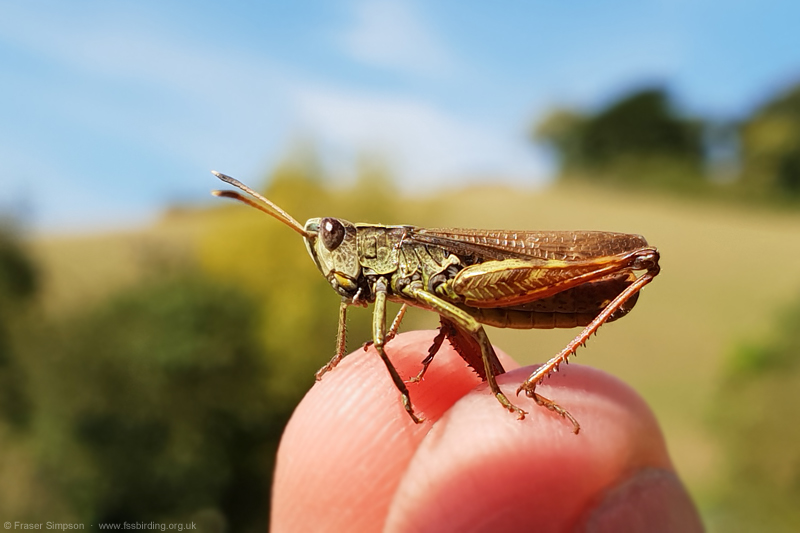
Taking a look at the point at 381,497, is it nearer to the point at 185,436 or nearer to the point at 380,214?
the point at 185,436

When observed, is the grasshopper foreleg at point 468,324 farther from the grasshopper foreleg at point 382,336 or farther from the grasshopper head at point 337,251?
the grasshopper head at point 337,251

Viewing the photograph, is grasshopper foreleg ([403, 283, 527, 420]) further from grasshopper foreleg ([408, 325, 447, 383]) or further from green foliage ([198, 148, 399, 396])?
green foliage ([198, 148, 399, 396])

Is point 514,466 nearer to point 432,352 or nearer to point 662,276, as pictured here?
point 432,352

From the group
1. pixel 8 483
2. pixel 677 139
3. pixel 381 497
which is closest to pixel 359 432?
pixel 381 497

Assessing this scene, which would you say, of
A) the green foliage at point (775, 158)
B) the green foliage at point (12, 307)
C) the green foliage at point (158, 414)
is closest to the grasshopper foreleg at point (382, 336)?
the green foliage at point (158, 414)

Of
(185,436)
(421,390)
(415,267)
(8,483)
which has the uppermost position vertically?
(415,267)

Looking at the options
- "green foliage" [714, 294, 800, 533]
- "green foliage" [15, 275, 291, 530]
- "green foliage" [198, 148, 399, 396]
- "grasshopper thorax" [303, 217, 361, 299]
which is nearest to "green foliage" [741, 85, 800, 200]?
"green foliage" [714, 294, 800, 533]

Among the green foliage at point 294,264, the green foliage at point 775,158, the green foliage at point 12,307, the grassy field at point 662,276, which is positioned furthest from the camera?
the green foliage at point 775,158
